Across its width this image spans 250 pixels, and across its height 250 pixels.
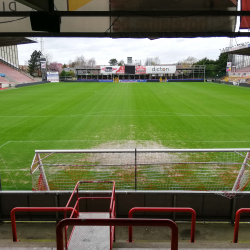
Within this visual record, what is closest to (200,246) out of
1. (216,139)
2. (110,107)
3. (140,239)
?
(140,239)

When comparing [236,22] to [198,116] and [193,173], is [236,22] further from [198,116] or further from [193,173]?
[198,116]

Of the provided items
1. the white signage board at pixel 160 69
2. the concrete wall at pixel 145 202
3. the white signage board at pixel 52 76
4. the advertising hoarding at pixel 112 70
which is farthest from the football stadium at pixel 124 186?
the white signage board at pixel 160 69

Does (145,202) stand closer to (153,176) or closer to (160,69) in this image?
(153,176)

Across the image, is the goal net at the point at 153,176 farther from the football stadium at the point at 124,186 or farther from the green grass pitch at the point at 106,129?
the green grass pitch at the point at 106,129

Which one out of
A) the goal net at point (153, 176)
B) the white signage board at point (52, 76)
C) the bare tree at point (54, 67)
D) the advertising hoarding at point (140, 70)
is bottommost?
the goal net at point (153, 176)

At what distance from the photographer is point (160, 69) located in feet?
243

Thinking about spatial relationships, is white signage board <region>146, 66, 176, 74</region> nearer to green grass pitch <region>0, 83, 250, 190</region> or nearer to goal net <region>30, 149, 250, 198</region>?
green grass pitch <region>0, 83, 250, 190</region>

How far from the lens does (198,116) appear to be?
17.8 meters

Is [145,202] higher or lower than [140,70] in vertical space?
lower

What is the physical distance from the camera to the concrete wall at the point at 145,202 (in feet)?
18.3

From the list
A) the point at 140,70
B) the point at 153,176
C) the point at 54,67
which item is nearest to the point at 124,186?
the point at 153,176

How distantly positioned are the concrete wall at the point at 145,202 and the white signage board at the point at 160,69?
231ft

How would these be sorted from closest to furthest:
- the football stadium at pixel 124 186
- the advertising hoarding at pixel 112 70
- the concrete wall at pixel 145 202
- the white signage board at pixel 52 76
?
the football stadium at pixel 124 186
the concrete wall at pixel 145 202
the white signage board at pixel 52 76
the advertising hoarding at pixel 112 70

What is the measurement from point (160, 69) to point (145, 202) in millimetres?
71302
